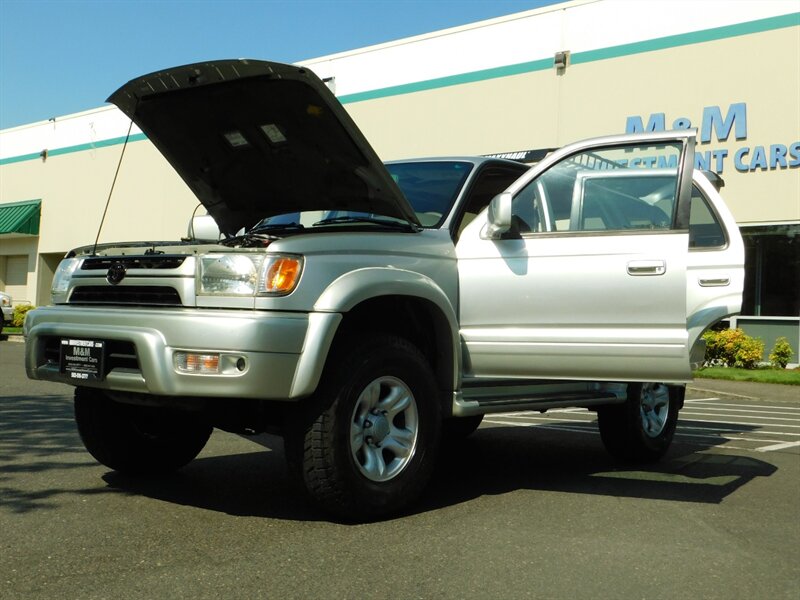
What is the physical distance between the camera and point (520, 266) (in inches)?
205

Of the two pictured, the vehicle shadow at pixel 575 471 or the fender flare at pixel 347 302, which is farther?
the vehicle shadow at pixel 575 471

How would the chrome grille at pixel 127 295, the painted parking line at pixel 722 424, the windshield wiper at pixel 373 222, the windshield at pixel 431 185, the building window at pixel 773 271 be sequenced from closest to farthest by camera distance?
the chrome grille at pixel 127 295, the windshield wiper at pixel 373 222, the windshield at pixel 431 185, the painted parking line at pixel 722 424, the building window at pixel 773 271

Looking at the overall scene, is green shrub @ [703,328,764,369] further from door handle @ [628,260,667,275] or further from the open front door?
door handle @ [628,260,667,275]

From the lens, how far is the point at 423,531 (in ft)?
14.8

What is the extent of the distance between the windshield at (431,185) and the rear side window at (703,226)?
55.6 inches

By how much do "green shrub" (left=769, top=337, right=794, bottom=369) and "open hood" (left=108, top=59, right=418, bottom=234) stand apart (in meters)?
13.7

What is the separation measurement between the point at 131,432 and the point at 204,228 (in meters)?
1.61

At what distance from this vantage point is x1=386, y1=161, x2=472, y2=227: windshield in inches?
225

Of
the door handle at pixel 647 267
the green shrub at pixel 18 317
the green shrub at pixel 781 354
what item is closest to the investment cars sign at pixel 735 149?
the green shrub at pixel 781 354

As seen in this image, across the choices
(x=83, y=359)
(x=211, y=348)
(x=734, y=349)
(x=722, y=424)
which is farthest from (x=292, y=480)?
(x=734, y=349)

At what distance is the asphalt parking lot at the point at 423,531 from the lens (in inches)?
144

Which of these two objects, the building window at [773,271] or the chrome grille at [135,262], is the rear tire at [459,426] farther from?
the building window at [773,271]

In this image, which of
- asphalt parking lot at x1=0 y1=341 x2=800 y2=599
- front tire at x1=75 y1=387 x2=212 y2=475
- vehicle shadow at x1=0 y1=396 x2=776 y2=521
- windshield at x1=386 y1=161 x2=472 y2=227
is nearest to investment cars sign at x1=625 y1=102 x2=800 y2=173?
vehicle shadow at x1=0 y1=396 x2=776 y2=521

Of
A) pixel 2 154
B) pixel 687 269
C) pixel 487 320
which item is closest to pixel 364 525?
pixel 487 320
